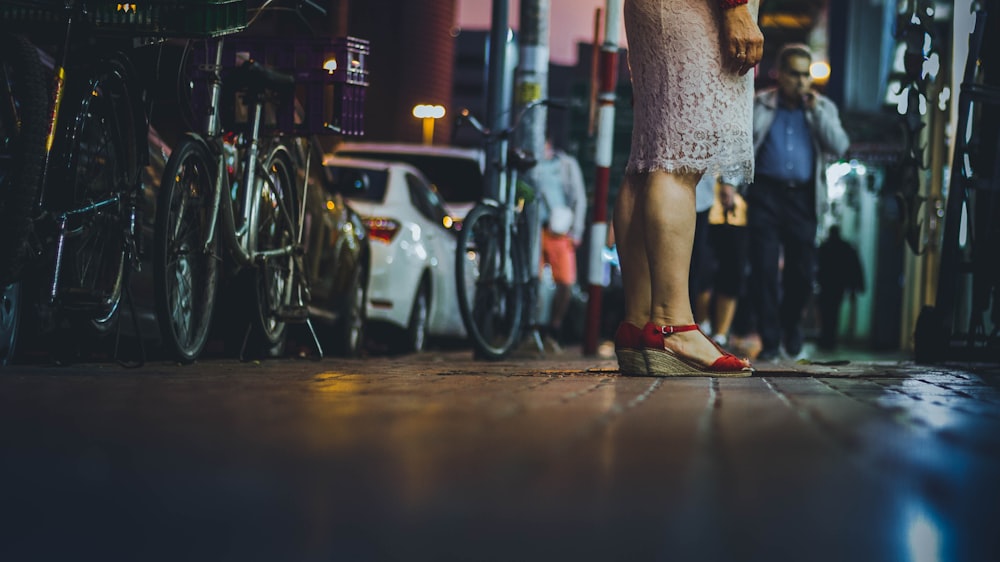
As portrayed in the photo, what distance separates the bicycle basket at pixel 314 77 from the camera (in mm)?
6781

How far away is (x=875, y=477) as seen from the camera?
7.13 ft

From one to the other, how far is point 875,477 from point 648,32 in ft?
11.1

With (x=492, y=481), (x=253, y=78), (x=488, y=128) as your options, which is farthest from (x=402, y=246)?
(x=492, y=481)

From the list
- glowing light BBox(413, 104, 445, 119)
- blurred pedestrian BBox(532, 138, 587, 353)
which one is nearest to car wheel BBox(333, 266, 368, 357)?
blurred pedestrian BBox(532, 138, 587, 353)

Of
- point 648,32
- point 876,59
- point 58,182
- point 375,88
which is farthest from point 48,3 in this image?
point 375,88

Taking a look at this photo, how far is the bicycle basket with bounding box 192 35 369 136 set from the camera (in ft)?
22.2

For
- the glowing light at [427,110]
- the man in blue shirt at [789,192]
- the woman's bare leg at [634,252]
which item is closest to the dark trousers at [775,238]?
the man in blue shirt at [789,192]

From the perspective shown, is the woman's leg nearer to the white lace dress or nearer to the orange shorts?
the white lace dress

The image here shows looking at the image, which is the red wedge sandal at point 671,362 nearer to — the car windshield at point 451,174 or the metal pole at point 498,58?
the metal pole at point 498,58

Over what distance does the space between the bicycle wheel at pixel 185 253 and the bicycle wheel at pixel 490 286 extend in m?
2.52

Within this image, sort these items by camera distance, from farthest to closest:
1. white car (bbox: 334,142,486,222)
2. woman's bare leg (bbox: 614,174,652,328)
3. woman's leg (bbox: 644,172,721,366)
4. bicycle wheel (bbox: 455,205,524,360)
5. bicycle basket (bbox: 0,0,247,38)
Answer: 1. white car (bbox: 334,142,486,222)
2. bicycle wheel (bbox: 455,205,524,360)
3. woman's bare leg (bbox: 614,174,652,328)
4. woman's leg (bbox: 644,172,721,366)
5. bicycle basket (bbox: 0,0,247,38)

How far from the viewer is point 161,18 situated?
5234 millimetres

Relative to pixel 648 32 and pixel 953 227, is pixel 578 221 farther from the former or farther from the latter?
pixel 648 32

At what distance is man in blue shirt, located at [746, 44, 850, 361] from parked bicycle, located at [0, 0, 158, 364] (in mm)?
5644
